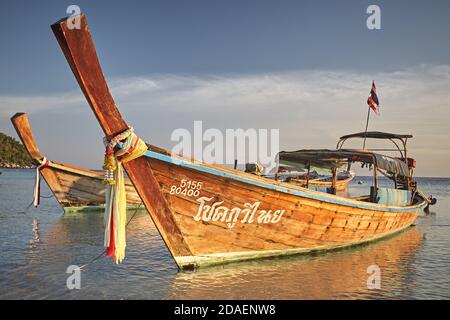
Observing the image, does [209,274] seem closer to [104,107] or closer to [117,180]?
[117,180]

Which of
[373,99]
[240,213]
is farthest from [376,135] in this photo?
[240,213]

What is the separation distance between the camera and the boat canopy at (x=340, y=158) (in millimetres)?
10688

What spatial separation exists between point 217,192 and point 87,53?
340cm

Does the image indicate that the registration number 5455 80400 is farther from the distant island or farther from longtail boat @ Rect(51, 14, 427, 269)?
the distant island

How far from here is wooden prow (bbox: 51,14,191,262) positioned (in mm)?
4969

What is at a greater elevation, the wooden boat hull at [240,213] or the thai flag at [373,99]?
the thai flag at [373,99]

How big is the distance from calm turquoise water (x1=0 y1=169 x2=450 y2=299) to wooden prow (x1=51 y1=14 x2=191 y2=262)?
977 millimetres

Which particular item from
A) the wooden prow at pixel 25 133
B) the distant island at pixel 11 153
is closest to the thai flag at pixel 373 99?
the wooden prow at pixel 25 133

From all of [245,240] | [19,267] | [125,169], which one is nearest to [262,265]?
[245,240]

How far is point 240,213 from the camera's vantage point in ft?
23.8

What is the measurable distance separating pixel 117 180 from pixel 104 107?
4.30 feet

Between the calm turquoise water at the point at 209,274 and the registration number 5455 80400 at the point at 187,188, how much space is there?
1688 mm

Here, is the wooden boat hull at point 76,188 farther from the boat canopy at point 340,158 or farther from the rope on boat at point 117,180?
the rope on boat at point 117,180

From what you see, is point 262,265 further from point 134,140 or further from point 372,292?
point 134,140
